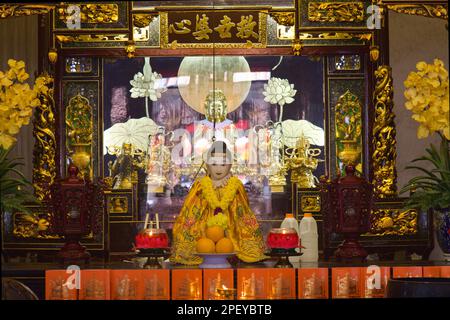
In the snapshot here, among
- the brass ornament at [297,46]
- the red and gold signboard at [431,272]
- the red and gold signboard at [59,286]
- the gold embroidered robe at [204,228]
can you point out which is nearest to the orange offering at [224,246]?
the gold embroidered robe at [204,228]

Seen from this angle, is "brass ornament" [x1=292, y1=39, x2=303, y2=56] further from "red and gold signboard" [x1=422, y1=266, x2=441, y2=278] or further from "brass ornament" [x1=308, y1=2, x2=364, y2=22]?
"red and gold signboard" [x1=422, y1=266, x2=441, y2=278]

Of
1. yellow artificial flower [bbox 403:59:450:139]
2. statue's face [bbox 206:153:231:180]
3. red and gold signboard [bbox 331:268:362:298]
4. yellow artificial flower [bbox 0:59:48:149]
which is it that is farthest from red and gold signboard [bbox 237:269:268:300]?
yellow artificial flower [bbox 0:59:48:149]

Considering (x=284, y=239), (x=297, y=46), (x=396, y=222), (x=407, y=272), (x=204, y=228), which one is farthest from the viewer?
(x=297, y=46)

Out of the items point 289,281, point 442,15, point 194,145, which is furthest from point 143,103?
point 289,281

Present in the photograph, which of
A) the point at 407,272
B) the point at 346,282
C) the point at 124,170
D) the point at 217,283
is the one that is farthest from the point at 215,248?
the point at 124,170

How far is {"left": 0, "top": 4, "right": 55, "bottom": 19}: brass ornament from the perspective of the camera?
6.16m

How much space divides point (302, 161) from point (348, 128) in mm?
364

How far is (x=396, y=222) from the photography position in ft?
20.0

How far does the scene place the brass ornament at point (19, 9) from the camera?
616 centimetres

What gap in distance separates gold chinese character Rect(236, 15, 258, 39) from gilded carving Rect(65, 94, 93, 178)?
110 cm

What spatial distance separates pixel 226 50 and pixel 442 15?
137cm

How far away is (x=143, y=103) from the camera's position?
6.82 metres

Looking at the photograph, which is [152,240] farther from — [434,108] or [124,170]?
[124,170]

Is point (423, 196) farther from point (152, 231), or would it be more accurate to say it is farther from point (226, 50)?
point (226, 50)
